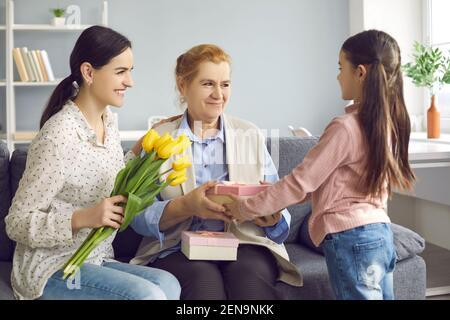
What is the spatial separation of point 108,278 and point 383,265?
2.37 feet

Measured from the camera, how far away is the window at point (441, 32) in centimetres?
452

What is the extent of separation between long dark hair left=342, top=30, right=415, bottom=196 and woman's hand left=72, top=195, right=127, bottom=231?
657 mm

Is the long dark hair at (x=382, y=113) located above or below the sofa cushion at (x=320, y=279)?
above

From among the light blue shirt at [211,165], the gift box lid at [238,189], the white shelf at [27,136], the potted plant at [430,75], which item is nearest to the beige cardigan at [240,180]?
the light blue shirt at [211,165]

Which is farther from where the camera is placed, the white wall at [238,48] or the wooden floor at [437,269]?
the white wall at [238,48]

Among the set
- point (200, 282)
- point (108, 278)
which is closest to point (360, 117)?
point (200, 282)

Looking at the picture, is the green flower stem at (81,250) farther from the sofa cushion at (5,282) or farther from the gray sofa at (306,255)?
the gray sofa at (306,255)

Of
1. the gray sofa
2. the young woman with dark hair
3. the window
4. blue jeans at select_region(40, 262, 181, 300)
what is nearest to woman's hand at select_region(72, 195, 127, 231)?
the young woman with dark hair

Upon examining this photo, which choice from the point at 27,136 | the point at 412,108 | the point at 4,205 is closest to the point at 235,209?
the point at 4,205

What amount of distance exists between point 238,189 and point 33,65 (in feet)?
10.9

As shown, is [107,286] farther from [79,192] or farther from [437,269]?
[437,269]

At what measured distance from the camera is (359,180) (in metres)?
1.83

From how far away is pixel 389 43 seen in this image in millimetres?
1861

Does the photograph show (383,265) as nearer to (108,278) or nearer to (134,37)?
(108,278)
